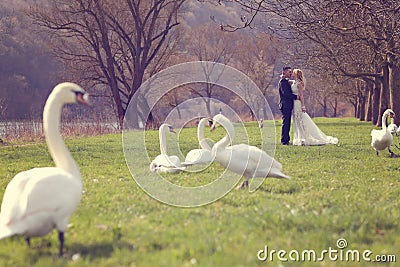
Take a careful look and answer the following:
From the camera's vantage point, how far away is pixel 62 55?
124 ft

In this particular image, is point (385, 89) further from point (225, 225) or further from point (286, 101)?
point (225, 225)

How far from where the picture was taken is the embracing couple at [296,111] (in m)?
17.7

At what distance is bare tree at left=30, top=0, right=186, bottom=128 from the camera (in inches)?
1363

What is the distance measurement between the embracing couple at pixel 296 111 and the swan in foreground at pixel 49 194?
1311 cm

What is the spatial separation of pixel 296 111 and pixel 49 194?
14740 millimetres

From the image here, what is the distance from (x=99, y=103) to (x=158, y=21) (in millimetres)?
12530

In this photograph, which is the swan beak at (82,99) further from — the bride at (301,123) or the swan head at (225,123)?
the bride at (301,123)

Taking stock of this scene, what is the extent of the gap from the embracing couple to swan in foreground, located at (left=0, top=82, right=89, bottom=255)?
1311cm

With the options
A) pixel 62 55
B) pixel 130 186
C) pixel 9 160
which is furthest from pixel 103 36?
pixel 130 186

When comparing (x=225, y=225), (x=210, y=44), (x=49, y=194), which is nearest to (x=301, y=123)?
(x=225, y=225)

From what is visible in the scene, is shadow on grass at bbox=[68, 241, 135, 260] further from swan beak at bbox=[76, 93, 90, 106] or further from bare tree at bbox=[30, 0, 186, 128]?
bare tree at bbox=[30, 0, 186, 128]

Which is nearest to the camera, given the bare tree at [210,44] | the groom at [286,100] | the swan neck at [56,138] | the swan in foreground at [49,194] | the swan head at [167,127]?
the swan in foreground at [49,194]

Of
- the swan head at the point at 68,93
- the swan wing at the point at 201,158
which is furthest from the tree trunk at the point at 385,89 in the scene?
the swan head at the point at 68,93

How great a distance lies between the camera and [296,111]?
18.4m
